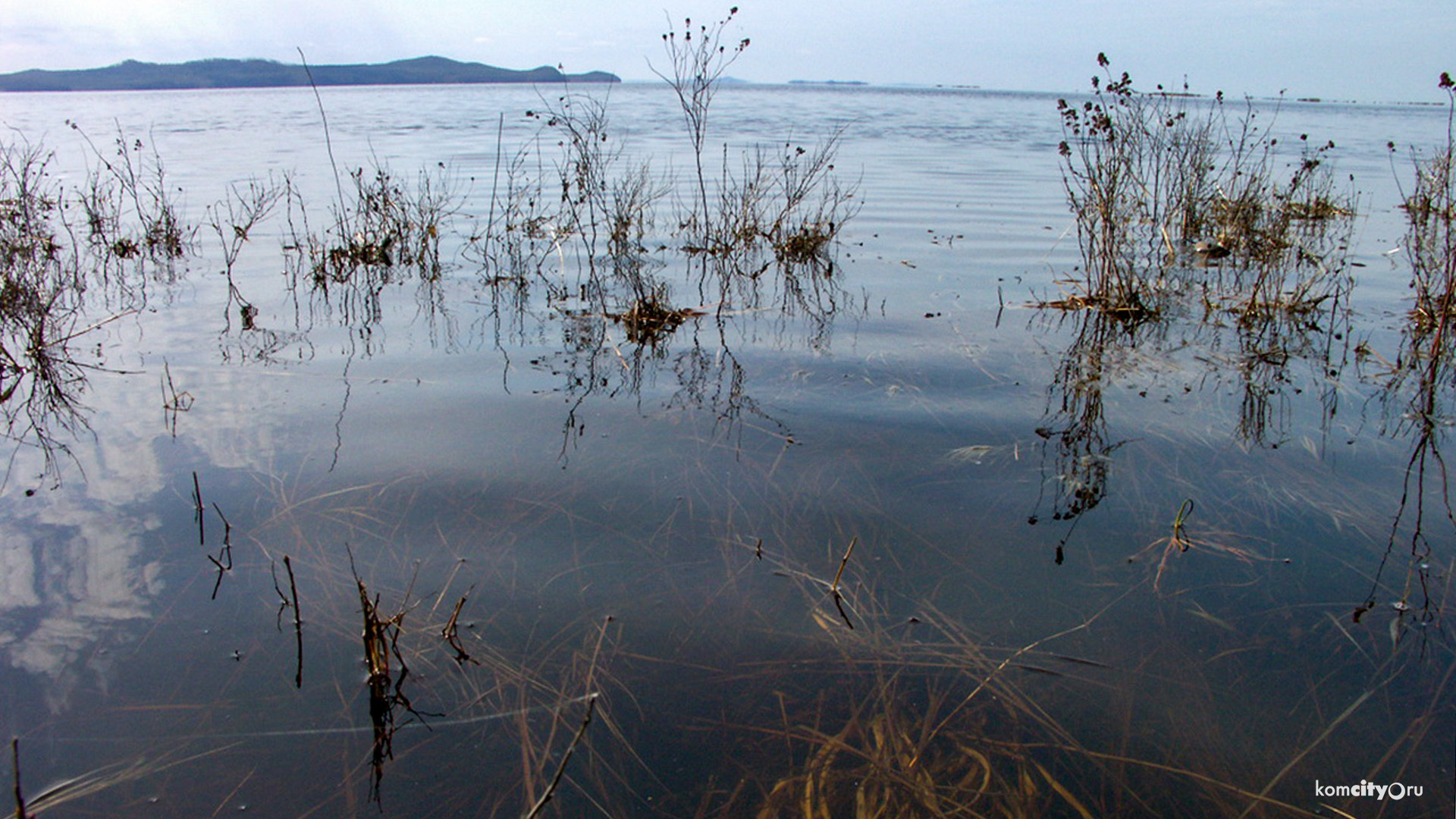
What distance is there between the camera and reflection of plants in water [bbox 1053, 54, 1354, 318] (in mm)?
6609

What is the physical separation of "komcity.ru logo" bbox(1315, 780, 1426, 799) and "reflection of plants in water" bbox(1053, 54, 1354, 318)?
15.0 feet

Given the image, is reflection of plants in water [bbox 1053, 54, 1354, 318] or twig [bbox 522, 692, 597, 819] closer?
twig [bbox 522, 692, 597, 819]

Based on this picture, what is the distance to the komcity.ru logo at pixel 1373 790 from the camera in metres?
2.10

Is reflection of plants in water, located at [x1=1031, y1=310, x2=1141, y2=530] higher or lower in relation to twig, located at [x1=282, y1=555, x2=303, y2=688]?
higher

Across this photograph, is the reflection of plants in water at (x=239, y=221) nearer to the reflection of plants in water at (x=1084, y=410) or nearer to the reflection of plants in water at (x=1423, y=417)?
the reflection of plants in water at (x=1084, y=410)

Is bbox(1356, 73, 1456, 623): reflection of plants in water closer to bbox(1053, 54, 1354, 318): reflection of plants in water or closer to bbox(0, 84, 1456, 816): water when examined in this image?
bbox(0, 84, 1456, 816): water

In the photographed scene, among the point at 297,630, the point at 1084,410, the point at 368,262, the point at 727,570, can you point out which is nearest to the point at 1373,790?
the point at 727,570

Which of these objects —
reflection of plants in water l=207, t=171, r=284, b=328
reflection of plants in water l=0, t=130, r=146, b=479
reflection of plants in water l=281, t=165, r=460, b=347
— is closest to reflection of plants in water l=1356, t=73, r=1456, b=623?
reflection of plants in water l=0, t=130, r=146, b=479

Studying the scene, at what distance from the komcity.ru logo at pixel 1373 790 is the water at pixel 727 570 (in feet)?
0.08

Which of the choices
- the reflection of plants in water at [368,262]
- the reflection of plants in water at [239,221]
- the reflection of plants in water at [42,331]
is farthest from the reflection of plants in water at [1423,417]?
the reflection of plants in water at [239,221]

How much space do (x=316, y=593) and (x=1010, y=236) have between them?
29.9ft

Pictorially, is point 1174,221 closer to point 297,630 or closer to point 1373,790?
point 1373,790

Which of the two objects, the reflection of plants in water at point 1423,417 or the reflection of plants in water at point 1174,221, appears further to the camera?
the reflection of plants in water at point 1174,221

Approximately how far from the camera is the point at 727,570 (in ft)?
10.1
